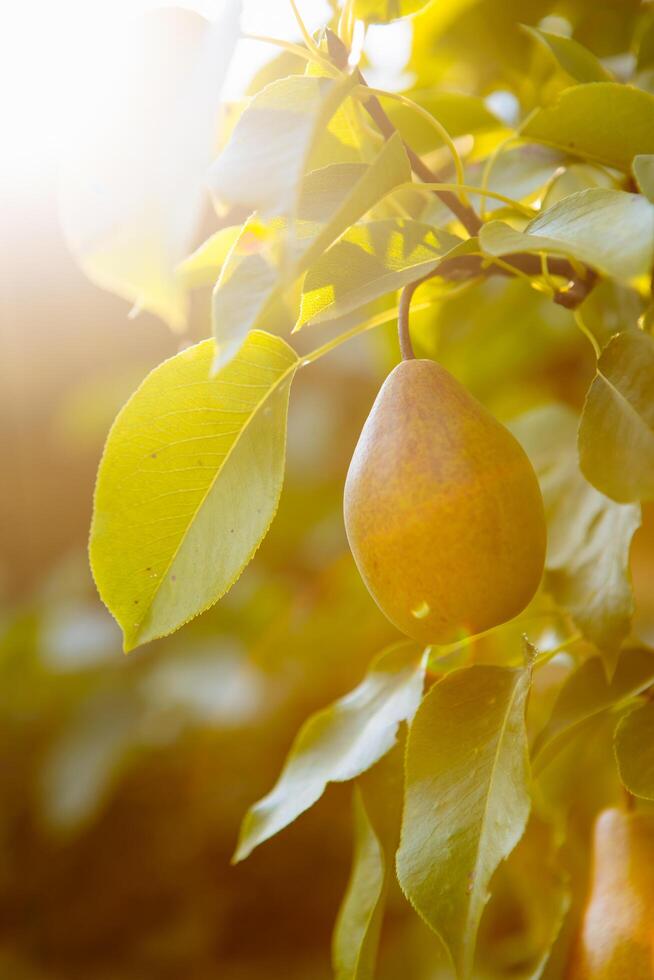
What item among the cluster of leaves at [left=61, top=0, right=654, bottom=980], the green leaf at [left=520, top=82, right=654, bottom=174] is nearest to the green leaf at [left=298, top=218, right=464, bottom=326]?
the cluster of leaves at [left=61, top=0, right=654, bottom=980]

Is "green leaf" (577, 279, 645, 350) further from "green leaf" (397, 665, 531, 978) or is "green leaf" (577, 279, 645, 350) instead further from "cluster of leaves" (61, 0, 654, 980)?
"green leaf" (397, 665, 531, 978)

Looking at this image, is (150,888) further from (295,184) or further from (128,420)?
(295,184)

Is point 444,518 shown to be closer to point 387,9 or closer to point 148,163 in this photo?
point 148,163

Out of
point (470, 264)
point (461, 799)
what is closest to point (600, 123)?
point (470, 264)

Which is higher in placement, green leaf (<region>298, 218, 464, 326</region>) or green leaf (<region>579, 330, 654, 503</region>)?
green leaf (<region>298, 218, 464, 326</region>)

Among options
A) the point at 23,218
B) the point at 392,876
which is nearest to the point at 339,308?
the point at 392,876
